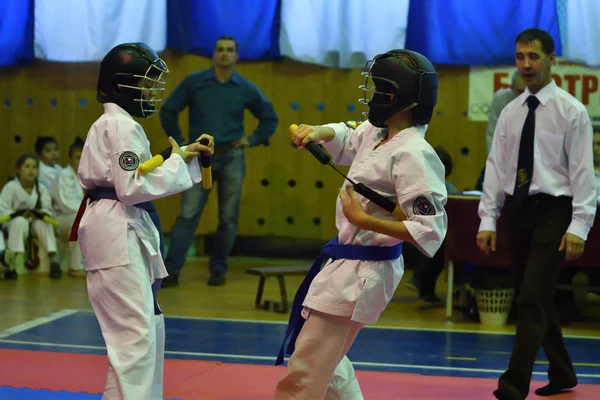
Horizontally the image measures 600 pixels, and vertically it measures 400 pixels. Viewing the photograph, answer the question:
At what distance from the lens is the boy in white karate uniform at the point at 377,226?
3.19 meters

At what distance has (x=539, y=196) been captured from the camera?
4.63 m

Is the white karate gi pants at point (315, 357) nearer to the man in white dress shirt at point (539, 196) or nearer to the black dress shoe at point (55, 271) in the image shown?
the man in white dress shirt at point (539, 196)

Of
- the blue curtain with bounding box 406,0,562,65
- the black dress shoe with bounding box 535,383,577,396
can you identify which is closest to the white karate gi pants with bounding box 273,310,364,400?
the black dress shoe with bounding box 535,383,577,396

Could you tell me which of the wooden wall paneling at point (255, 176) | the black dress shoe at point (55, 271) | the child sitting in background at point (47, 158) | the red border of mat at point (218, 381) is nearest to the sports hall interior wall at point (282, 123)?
the wooden wall paneling at point (255, 176)

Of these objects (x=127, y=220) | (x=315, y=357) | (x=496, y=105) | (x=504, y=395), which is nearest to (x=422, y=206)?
(x=315, y=357)

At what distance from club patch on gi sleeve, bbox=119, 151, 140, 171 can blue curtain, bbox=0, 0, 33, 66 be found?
23.7 ft

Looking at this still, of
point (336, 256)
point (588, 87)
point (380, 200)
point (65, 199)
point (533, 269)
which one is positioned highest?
point (588, 87)

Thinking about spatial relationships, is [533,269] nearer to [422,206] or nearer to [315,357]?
[422,206]

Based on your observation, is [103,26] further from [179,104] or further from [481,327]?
[481,327]

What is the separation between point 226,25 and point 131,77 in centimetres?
614

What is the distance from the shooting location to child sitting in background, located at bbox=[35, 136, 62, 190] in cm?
970

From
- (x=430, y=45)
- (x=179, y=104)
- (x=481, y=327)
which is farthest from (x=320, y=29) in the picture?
(x=481, y=327)

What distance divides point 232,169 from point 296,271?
1606mm

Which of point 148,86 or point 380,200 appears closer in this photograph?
point 380,200
